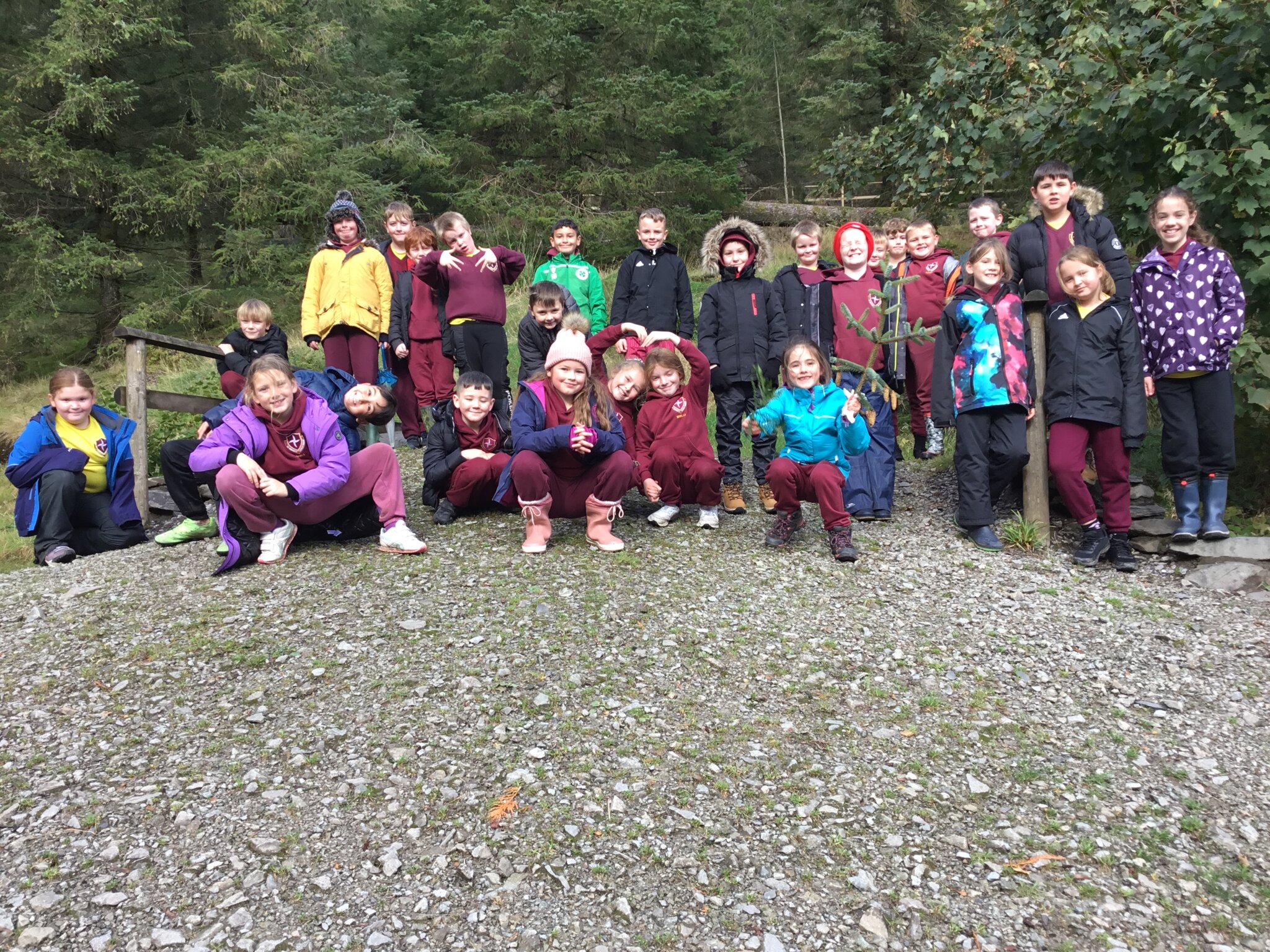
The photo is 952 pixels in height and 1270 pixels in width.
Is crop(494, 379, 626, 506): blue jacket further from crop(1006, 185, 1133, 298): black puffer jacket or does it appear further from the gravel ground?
crop(1006, 185, 1133, 298): black puffer jacket

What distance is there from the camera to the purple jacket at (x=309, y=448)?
16.6ft

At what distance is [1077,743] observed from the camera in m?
3.52

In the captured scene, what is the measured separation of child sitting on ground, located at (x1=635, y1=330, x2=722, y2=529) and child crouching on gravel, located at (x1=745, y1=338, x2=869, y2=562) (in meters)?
0.55

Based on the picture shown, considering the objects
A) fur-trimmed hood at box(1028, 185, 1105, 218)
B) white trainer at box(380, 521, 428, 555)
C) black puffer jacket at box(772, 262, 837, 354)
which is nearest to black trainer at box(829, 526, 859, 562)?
black puffer jacket at box(772, 262, 837, 354)

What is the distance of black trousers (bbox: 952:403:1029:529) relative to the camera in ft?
18.9

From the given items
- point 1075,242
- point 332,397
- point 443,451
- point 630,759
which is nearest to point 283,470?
point 332,397

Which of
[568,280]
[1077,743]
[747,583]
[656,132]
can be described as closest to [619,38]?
[656,132]

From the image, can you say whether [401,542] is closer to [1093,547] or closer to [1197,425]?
[1093,547]

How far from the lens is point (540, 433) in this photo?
17.8ft

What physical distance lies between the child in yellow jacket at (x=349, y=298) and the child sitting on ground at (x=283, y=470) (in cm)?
221

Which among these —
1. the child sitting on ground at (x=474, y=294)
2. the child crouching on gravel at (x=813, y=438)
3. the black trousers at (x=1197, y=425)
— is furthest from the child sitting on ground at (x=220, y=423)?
the black trousers at (x=1197, y=425)

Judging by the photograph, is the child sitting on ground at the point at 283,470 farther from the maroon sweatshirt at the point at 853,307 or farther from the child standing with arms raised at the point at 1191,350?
the child standing with arms raised at the point at 1191,350

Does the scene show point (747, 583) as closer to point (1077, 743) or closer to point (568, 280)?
point (1077, 743)

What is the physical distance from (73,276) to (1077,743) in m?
15.7
